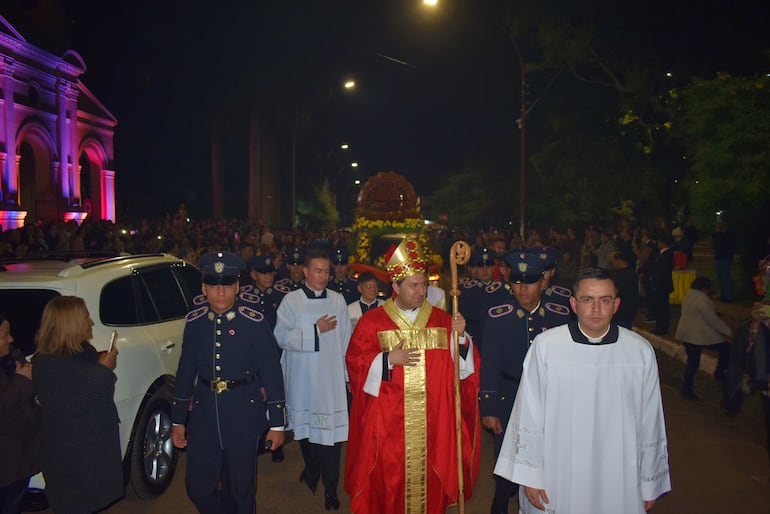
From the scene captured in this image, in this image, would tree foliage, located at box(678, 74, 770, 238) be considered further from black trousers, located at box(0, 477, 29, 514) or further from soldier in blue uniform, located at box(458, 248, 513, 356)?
black trousers, located at box(0, 477, 29, 514)

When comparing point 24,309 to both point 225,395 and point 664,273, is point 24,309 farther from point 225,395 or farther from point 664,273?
point 664,273

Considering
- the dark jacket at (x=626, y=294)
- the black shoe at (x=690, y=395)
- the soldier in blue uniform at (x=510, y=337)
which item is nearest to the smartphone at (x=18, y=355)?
the soldier in blue uniform at (x=510, y=337)

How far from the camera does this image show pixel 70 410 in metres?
4.18

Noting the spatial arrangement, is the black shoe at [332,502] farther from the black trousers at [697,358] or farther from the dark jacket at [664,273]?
the dark jacket at [664,273]

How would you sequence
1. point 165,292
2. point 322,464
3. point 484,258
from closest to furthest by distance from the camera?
1. point 322,464
2. point 165,292
3. point 484,258

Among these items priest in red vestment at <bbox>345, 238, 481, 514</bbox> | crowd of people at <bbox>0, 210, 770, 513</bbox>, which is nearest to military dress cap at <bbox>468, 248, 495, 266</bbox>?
crowd of people at <bbox>0, 210, 770, 513</bbox>

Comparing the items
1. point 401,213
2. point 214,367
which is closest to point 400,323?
point 214,367

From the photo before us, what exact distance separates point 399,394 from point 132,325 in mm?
2318

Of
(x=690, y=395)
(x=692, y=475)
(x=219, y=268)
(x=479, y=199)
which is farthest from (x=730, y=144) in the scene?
(x=479, y=199)

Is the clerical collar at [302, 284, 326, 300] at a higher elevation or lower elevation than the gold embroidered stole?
higher

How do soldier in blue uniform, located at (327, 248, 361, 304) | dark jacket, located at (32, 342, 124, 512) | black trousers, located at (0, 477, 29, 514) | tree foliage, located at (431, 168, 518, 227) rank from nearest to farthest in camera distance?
dark jacket, located at (32, 342, 124, 512) < black trousers, located at (0, 477, 29, 514) < soldier in blue uniform, located at (327, 248, 361, 304) < tree foliage, located at (431, 168, 518, 227)

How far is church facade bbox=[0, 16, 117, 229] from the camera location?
1037 inches

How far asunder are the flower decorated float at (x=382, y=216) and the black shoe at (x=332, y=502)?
14368 mm

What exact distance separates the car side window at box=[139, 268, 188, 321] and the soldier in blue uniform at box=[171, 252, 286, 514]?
1474 mm
